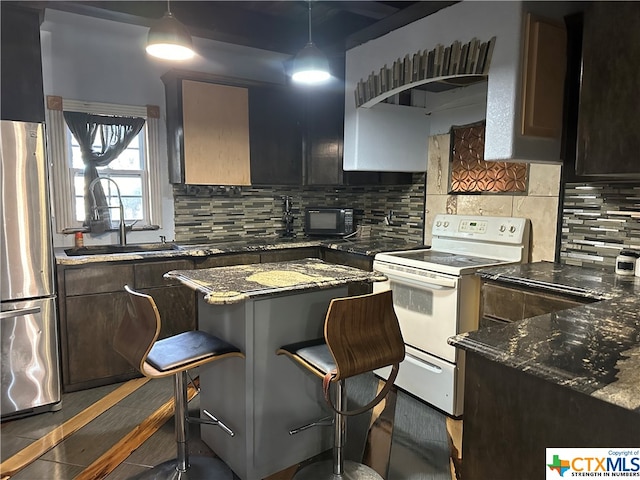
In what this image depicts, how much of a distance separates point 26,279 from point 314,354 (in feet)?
5.97

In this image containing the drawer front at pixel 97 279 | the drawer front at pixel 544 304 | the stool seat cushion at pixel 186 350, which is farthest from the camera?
the drawer front at pixel 97 279

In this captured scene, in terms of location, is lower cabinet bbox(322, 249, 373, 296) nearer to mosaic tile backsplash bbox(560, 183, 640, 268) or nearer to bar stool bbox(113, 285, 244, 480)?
mosaic tile backsplash bbox(560, 183, 640, 268)

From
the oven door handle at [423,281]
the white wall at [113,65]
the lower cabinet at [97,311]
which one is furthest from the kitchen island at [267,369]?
the white wall at [113,65]

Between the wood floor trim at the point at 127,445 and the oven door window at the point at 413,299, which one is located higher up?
the oven door window at the point at 413,299

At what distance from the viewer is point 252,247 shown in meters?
3.55

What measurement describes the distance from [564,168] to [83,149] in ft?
11.0

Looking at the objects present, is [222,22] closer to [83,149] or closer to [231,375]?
[83,149]

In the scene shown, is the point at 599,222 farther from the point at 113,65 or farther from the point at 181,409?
the point at 113,65

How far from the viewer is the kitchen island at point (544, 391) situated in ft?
3.36

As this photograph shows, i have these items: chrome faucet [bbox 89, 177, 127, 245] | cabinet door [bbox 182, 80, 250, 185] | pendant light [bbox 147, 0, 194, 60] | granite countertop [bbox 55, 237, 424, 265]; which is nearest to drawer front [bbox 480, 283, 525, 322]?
granite countertop [bbox 55, 237, 424, 265]

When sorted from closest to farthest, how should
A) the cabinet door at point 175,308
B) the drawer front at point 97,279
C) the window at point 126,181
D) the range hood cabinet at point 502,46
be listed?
the range hood cabinet at point 502,46 → the drawer front at point 97,279 → the cabinet door at point 175,308 → the window at point 126,181

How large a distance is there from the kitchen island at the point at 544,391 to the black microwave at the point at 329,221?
2.67 metres

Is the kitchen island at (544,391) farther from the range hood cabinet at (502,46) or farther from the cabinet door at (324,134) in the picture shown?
the cabinet door at (324,134)

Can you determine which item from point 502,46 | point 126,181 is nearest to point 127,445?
point 126,181
